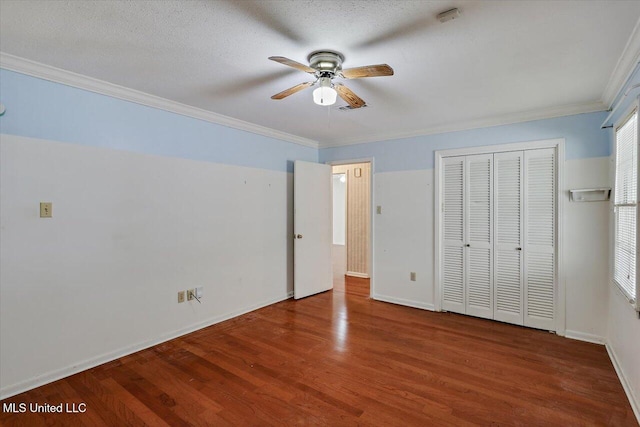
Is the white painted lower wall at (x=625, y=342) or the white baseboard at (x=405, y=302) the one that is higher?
the white painted lower wall at (x=625, y=342)

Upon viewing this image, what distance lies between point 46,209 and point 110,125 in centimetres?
87

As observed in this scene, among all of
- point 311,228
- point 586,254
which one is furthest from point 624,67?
point 311,228

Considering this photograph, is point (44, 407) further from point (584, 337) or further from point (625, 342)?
point (584, 337)

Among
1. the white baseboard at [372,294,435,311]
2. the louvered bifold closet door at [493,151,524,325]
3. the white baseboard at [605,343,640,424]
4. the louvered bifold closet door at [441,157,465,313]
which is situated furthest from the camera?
the white baseboard at [372,294,435,311]

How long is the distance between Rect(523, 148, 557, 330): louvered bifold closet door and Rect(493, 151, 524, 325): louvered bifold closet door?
0.06 meters

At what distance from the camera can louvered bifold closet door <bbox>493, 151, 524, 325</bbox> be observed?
3.56 metres

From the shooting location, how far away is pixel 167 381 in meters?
2.44

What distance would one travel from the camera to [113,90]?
2.76 metres

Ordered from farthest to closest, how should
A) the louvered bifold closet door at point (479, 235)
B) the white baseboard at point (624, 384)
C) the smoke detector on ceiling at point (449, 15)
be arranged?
the louvered bifold closet door at point (479, 235) → the white baseboard at point (624, 384) → the smoke detector on ceiling at point (449, 15)

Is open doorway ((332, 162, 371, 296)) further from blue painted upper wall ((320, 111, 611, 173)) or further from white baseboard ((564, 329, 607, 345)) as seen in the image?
white baseboard ((564, 329, 607, 345))

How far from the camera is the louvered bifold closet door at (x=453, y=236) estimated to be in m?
3.94

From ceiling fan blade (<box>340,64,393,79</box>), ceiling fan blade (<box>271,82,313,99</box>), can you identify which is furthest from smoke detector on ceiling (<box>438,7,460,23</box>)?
ceiling fan blade (<box>271,82,313,99</box>)

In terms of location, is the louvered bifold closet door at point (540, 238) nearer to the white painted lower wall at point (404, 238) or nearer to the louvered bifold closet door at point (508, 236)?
the louvered bifold closet door at point (508, 236)

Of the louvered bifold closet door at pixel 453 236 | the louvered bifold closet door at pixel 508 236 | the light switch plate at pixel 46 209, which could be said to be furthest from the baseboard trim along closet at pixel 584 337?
the light switch plate at pixel 46 209
